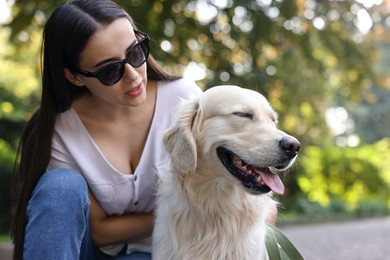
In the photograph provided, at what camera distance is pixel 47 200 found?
255 cm

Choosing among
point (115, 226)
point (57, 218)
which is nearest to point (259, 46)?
point (115, 226)

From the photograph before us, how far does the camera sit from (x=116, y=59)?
8.85 ft

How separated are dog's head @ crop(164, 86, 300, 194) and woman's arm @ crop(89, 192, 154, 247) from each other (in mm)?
410

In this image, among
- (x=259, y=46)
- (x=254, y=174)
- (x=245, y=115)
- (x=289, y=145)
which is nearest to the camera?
(x=289, y=145)

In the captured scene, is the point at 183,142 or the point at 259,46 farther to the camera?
the point at 259,46

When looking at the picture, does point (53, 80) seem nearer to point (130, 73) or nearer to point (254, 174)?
point (130, 73)

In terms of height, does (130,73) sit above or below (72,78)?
above

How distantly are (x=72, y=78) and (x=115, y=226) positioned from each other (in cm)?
72

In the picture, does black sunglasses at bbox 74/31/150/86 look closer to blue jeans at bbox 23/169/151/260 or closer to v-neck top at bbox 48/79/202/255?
v-neck top at bbox 48/79/202/255

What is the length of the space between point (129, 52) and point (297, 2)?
326 cm

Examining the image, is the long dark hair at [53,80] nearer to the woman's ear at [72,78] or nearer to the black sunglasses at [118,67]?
the woman's ear at [72,78]

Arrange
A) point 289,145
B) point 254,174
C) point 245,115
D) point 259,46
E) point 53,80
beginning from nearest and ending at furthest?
point 289,145, point 254,174, point 245,115, point 53,80, point 259,46

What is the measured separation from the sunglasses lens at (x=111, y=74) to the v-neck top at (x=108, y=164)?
311 millimetres

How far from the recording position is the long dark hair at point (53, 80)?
2.70 meters
